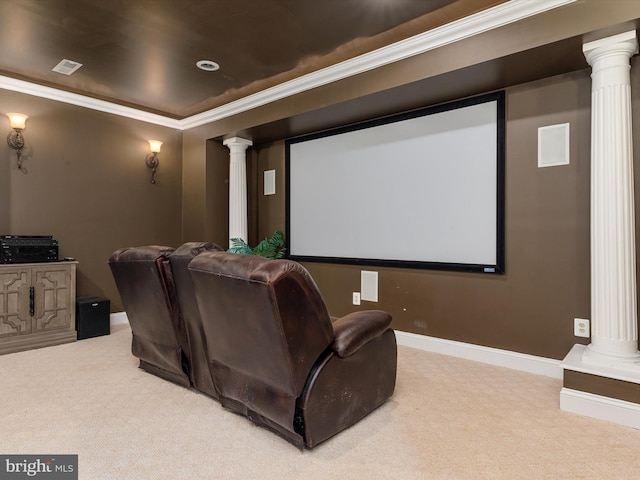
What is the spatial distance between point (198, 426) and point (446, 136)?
3.07m

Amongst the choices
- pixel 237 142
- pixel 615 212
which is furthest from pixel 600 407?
pixel 237 142

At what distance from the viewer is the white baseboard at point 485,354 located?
3086 mm

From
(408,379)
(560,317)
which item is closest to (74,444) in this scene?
(408,379)

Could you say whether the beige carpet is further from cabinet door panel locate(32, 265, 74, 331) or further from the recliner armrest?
cabinet door panel locate(32, 265, 74, 331)

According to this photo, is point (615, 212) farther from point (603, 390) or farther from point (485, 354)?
point (485, 354)

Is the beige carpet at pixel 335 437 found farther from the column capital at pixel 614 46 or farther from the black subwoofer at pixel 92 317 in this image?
the column capital at pixel 614 46

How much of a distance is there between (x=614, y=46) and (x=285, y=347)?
2.72 meters

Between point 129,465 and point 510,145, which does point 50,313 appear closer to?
point 129,465

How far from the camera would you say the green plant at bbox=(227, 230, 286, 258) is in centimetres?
486

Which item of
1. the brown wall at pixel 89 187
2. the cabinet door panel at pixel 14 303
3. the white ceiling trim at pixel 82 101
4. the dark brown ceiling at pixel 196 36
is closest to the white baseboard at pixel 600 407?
the dark brown ceiling at pixel 196 36

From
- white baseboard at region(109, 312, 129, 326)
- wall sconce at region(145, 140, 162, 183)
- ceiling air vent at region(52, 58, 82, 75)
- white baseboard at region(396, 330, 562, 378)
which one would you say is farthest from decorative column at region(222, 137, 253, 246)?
white baseboard at region(396, 330, 562, 378)

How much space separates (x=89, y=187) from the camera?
15.0 ft

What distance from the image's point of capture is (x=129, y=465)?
183 centimetres

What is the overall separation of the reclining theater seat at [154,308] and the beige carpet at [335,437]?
A: 0.17m
